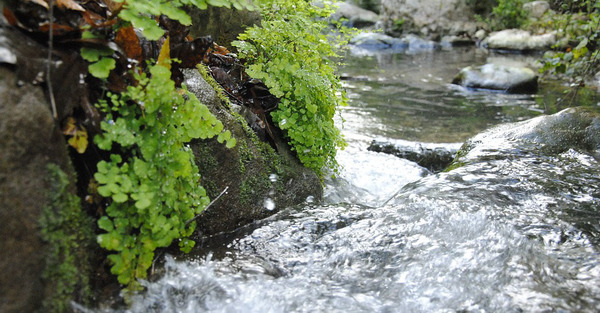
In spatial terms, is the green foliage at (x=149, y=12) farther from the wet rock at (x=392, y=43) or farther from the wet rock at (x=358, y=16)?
the wet rock at (x=358, y=16)

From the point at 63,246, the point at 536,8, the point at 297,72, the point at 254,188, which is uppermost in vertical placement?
the point at 536,8

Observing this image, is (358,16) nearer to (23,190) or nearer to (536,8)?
(536,8)

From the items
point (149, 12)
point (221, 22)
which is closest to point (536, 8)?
point (221, 22)

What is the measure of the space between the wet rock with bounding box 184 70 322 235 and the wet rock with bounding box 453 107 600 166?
188cm

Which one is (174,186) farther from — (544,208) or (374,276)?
(544,208)

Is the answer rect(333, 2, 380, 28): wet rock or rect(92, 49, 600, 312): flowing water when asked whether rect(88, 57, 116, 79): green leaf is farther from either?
rect(333, 2, 380, 28): wet rock

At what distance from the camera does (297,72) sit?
3.34 metres

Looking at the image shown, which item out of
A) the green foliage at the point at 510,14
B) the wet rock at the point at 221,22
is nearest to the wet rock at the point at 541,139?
the wet rock at the point at 221,22

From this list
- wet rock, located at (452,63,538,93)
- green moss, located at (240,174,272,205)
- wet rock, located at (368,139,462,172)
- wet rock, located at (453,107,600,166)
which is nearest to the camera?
green moss, located at (240,174,272,205)

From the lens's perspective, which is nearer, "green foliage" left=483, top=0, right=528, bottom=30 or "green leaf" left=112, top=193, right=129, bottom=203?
"green leaf" left=112, top=193, right=129, bottom=203

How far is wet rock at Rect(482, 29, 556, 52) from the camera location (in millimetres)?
18688

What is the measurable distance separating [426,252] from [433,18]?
23176 mm

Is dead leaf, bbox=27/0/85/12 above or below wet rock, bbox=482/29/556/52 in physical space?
above

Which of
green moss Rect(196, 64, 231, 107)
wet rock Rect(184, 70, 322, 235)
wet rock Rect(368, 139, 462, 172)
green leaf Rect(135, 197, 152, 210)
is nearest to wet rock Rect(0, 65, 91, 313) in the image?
green leaf Rect(135, 197, 152, 210)
